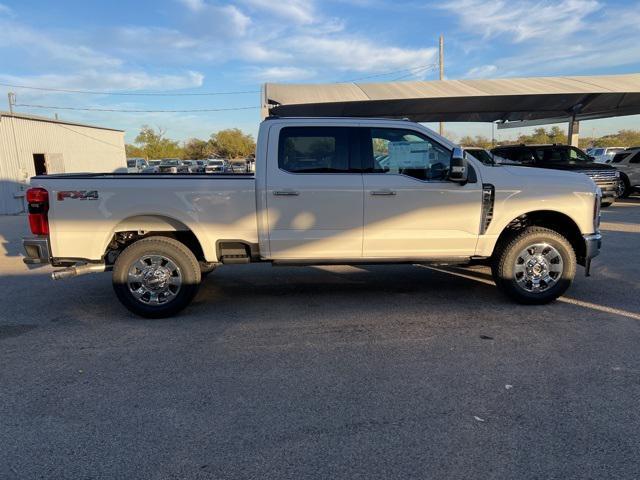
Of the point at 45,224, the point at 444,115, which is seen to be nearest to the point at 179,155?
the point at 444,115

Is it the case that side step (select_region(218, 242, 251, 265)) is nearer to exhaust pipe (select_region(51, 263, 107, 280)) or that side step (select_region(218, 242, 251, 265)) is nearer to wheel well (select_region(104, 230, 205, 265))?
wheel well (select_region(104, 230, 205, 265))

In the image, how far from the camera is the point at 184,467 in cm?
272

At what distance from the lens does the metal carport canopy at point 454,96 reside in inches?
623

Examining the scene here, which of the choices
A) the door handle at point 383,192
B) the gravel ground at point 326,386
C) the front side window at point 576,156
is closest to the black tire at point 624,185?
the front side window at point 576,156

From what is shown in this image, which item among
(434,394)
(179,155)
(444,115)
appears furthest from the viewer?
(179,155)

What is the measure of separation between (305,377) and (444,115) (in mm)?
20839

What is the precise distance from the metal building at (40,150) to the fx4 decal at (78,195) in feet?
55.5

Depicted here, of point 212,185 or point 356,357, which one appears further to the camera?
point 212,185

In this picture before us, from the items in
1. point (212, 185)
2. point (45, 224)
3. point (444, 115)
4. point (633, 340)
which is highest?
point (444, 115)

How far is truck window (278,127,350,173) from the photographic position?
206 inches

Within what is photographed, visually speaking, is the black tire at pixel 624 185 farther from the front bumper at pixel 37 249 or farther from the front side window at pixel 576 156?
the front bumper at pixel 37 249

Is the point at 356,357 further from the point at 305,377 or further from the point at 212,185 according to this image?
the point at 212,185

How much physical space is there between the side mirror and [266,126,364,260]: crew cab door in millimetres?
1000

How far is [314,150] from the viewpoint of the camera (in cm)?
529
